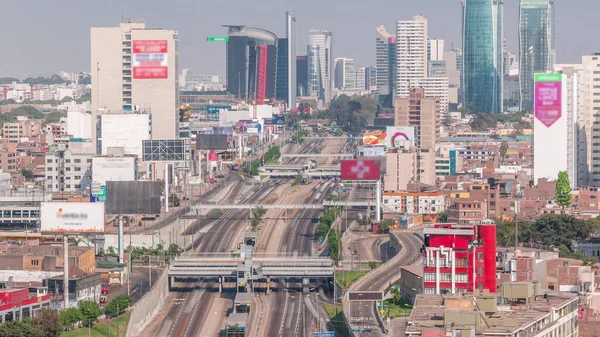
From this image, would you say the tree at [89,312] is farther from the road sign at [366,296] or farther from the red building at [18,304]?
the road sign at [366,296]

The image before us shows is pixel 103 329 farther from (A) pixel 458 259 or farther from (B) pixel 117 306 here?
(A) pixel 458 259

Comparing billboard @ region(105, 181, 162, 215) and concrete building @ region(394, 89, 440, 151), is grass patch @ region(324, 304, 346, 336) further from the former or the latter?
concrete building @ region(394, 89, 440, 151)

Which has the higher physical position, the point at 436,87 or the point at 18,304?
the point at 436,87

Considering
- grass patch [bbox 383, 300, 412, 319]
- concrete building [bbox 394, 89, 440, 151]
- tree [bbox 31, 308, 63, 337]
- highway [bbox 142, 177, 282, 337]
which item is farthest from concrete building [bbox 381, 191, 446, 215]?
tree [bbox 31, 308, 63, 337]

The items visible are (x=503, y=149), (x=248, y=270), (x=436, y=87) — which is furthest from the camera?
(x=436, y=87)

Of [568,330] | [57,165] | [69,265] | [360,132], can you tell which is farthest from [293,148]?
[568,330]

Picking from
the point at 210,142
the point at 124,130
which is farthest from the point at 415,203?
the point at 210,142
